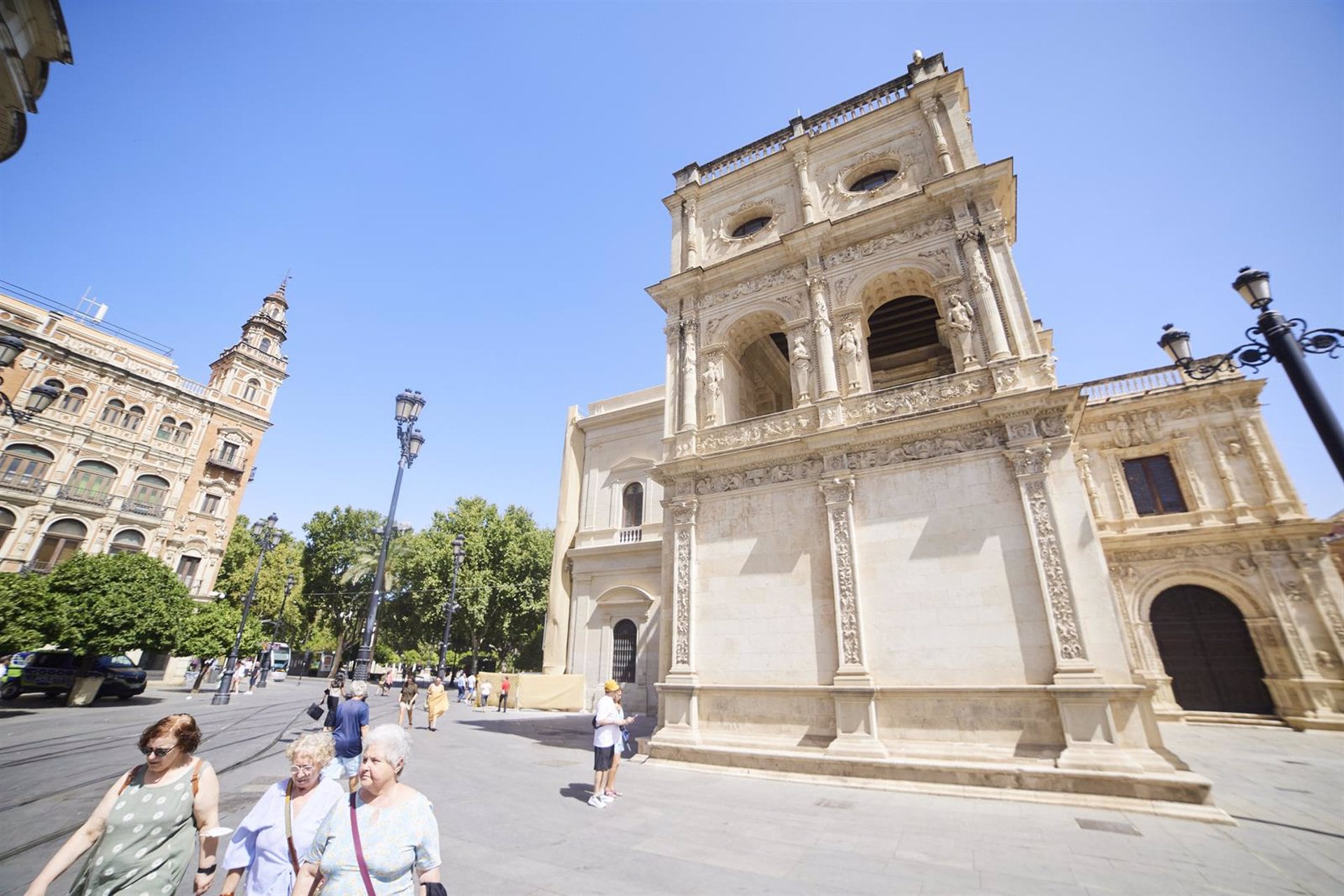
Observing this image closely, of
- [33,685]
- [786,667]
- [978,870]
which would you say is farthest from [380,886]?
[33,685]

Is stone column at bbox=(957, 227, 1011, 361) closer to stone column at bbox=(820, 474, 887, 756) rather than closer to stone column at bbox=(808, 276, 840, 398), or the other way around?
stone column at bbox=(808, 276, 840, 398)

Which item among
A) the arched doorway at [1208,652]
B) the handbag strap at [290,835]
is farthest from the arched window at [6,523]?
the arched doorway at [1208,652]

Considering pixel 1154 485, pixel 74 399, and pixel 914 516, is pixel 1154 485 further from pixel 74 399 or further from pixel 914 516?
pixel 74 399

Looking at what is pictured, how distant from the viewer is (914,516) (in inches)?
401

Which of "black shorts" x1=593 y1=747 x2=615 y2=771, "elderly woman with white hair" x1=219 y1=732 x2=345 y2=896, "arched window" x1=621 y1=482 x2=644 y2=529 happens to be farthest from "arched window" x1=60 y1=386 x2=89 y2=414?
"elderly woman with white hair" x1=219 y1=732 x2=345 y2=896

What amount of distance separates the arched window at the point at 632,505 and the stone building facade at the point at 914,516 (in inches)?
233

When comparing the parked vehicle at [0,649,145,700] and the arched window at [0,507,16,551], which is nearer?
the parked vehicle at [0,649,145,700]

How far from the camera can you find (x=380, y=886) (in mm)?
2439

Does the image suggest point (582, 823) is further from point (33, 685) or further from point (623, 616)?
point (33, 685)

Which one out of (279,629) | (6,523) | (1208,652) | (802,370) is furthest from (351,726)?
(279,629)

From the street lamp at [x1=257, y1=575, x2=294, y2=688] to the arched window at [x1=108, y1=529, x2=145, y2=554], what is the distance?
724cm

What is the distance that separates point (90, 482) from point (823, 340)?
37.2m

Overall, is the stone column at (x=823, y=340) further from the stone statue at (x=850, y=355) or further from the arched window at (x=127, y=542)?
the arched window at (x=127, y=542)

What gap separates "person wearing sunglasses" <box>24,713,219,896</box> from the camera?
8.77 feet
